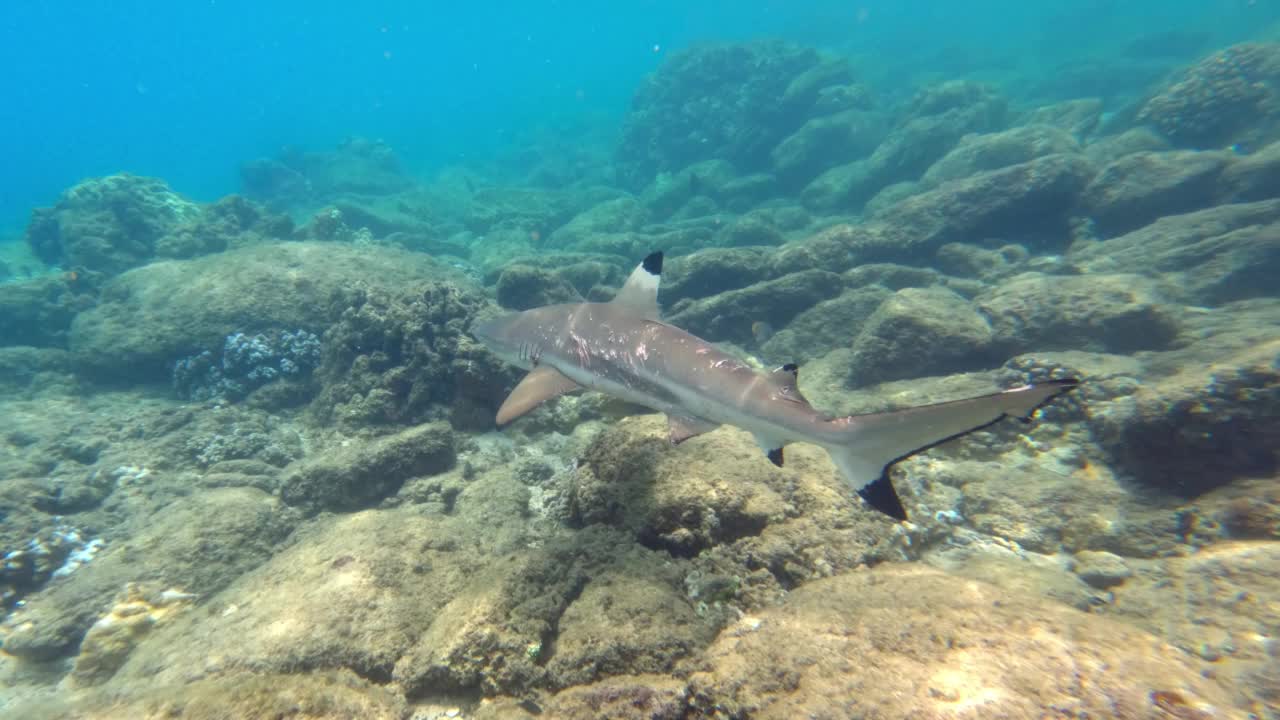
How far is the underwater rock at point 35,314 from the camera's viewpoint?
14.1m

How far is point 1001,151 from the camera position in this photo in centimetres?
1808

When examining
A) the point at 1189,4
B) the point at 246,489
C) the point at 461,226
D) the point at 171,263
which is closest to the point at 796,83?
the point at 461,226

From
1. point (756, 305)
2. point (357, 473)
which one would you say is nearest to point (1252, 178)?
point (756, 305)

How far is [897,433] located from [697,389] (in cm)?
146

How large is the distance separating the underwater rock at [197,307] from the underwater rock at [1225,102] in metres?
25.7

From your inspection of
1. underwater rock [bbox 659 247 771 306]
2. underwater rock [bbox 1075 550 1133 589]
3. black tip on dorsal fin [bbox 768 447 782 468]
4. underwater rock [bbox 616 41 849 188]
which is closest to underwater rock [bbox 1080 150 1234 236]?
underwater rock [bbox 659 247 771 306]

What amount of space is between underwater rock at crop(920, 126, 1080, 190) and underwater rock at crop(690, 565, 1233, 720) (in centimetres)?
1901

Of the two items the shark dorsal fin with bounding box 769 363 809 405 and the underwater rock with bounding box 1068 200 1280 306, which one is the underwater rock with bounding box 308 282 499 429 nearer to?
the shark dorsal fin with bounding box 769 363 809 405

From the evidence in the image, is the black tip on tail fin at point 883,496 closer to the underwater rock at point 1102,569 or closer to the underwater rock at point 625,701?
the underwater rock at point 625,701

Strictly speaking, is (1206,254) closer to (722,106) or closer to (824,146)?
(824,146)

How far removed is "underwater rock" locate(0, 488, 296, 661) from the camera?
202 inches

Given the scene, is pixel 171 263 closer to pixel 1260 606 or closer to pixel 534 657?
pixel 534 657

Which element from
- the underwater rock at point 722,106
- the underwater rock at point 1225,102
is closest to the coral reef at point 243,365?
the underwater rock at point 722,106

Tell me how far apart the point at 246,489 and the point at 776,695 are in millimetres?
7484
